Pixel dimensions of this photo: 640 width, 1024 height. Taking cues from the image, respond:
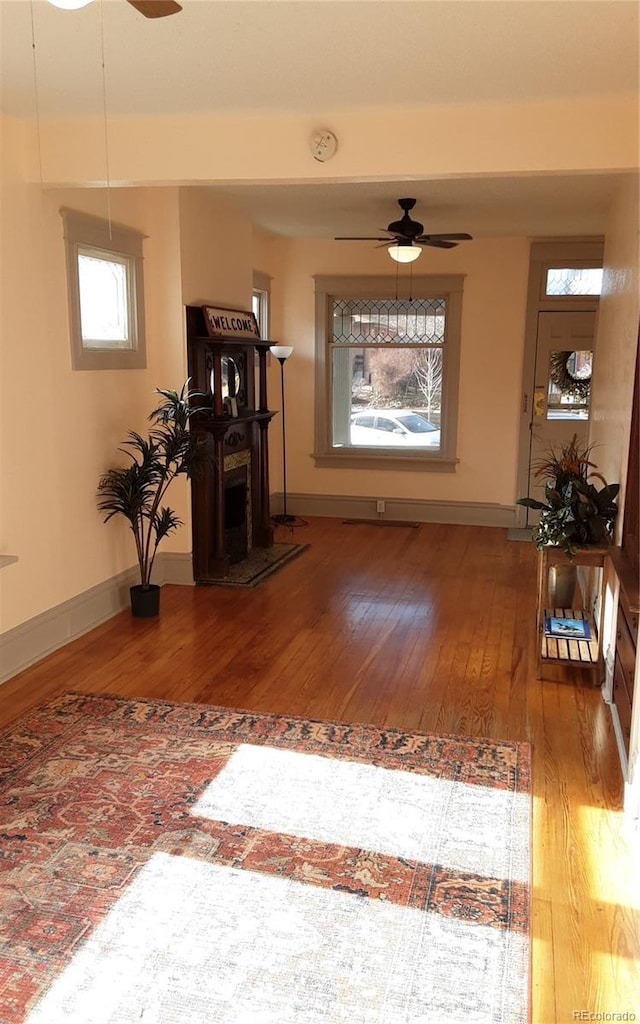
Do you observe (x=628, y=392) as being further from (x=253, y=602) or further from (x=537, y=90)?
(x=253, y=602)

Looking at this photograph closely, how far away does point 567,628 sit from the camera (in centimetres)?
427

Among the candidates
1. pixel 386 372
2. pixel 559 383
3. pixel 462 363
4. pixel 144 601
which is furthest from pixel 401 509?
→ pixel 144 601

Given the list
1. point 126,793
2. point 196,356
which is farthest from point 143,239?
point 126,793

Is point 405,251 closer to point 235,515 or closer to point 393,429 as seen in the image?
point 235,515

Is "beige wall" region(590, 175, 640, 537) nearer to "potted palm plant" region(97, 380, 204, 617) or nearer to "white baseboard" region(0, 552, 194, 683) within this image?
"potted palm plant" region(97, 380, 204, 617)

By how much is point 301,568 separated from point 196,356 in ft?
6.05

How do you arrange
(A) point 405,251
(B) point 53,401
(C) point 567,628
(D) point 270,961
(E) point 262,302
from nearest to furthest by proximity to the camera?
1. (D) point 270,961
2. (C) point 567,628
3. (B) point 53,401
4. (A) point 405,251
5. (E) point 262,302

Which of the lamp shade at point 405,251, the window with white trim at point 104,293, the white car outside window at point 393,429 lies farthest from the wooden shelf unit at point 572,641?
the white car outside window at point 393,429

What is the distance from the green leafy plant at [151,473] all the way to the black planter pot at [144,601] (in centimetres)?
6

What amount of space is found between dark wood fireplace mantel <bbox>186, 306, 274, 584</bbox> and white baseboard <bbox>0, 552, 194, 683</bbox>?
19cm

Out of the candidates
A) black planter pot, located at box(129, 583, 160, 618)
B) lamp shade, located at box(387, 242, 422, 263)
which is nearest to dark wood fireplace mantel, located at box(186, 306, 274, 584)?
black planter pot, located at box(129, 583, 160, 618)

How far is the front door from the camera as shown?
7625 millimetres

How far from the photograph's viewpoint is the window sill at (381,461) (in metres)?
8.13

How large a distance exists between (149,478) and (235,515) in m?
1.39
